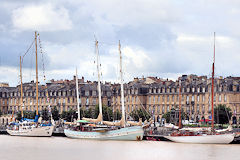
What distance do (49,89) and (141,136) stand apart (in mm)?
82749

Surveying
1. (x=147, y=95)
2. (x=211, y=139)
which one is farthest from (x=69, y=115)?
(x=211, y=139)

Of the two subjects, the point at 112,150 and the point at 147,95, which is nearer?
the point at 112,150

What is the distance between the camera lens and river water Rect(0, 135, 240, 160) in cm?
6394

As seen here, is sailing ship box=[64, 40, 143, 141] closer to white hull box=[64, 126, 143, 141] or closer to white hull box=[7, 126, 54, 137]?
white hull box=[64, 126, 143, 141]

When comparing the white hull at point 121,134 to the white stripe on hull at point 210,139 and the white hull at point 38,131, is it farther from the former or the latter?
the white hull at point 38,131

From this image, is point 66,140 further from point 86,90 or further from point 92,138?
point 86,90

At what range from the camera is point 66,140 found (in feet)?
285

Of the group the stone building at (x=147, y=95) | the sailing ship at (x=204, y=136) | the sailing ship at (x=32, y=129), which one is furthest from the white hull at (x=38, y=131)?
the stone building at (x=147, y=95)

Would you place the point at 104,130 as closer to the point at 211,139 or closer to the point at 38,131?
the point at 38,131

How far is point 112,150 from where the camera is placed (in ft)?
232

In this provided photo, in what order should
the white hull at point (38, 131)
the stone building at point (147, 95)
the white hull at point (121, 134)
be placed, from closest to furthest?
1. the white hull at point (121, 134)
2. the white hull at point (38, 131)
3. the stone building at point (147, 95)

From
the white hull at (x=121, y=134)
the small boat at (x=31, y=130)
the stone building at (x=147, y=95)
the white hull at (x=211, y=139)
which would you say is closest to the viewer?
the white hull at (x=211, y=139)

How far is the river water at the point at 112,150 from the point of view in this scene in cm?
6394

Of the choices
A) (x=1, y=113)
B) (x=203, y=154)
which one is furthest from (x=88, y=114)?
(x=203, y=154)
